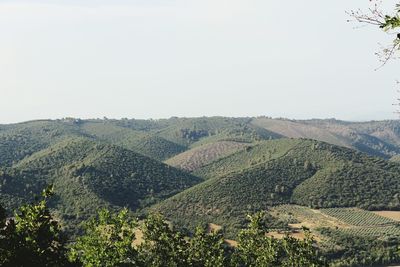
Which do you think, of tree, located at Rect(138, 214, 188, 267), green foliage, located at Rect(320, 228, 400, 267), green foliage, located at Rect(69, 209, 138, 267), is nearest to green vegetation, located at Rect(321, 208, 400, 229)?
green foliage, located at Rect(320, 228, 400, 267)

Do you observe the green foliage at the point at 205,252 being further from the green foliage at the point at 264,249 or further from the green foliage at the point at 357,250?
the green foliage at the point at 357,250

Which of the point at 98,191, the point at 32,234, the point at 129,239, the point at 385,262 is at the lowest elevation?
the point at 385,262

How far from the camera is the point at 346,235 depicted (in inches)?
5955

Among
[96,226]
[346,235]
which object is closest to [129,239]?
[96,226]

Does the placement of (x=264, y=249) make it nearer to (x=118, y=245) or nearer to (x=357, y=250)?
(x=118, y=245)

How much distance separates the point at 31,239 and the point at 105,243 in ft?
29.9

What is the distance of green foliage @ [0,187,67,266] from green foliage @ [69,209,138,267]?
3.76 m

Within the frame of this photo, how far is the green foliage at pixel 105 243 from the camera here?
3719 cm

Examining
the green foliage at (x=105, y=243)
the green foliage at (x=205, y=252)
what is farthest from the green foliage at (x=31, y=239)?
the green foliage at (x=205, y=252)

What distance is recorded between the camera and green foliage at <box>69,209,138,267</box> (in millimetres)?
37188

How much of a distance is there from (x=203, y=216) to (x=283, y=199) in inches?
1554

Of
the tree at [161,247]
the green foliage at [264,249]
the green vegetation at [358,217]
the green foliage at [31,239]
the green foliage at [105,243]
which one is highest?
the green foliage at [31,239]

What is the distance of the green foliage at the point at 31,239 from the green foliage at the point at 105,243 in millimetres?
3761

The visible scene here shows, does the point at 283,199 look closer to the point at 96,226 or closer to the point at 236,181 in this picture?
the point at 236,181
